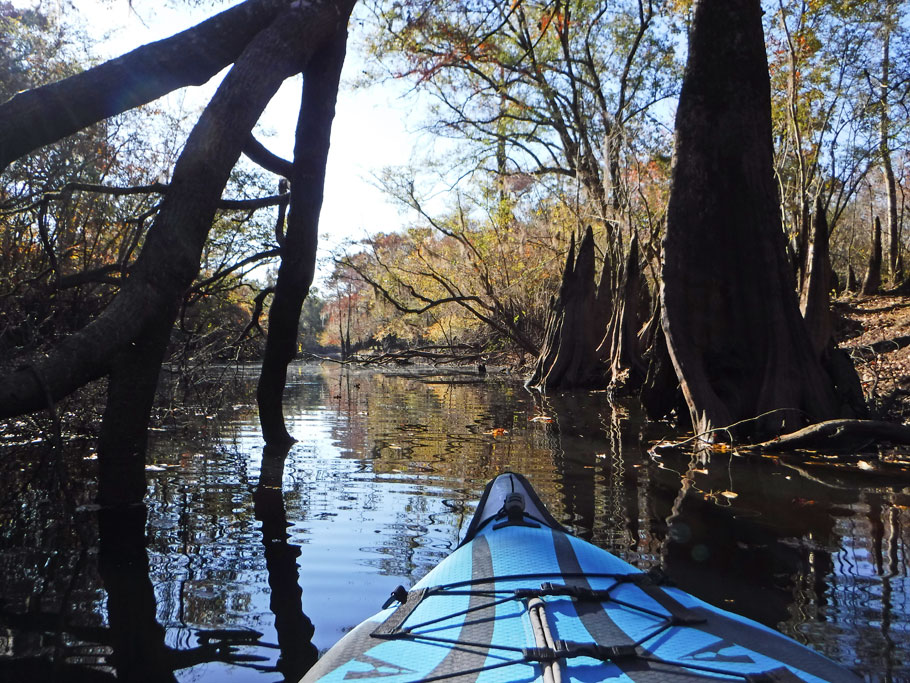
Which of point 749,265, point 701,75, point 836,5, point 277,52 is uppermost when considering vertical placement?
point 836,5

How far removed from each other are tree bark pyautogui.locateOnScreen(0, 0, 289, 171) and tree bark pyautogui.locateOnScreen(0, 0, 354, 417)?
0.48 feet

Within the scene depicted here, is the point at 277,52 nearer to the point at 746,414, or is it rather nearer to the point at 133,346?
the point at 133,346

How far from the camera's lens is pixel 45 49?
12844 mm

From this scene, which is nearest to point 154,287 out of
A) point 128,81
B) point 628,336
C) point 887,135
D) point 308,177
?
point 128,81

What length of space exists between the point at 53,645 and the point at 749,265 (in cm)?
679

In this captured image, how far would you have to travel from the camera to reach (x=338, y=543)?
414 centimetres

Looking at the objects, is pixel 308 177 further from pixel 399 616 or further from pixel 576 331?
pixel 576 331

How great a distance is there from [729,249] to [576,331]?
29.3ft

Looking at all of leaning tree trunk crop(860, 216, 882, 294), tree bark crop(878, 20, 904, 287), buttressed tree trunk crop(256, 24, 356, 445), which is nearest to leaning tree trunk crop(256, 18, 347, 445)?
buttressed tree trunk crop(256, 24, 356, 445)

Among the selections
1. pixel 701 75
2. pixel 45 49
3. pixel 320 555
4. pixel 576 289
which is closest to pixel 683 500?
pixel 320 555

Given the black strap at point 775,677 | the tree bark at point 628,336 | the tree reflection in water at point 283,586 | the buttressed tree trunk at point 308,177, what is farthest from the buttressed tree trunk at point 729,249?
the tree bark at point 628,336

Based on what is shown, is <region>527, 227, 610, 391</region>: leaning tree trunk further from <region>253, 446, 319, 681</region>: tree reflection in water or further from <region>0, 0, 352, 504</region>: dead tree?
<region>0, 0, 352, 504</region>: dead tree

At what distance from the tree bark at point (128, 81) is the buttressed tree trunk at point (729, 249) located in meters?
4.74

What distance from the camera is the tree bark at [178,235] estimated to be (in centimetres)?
348
